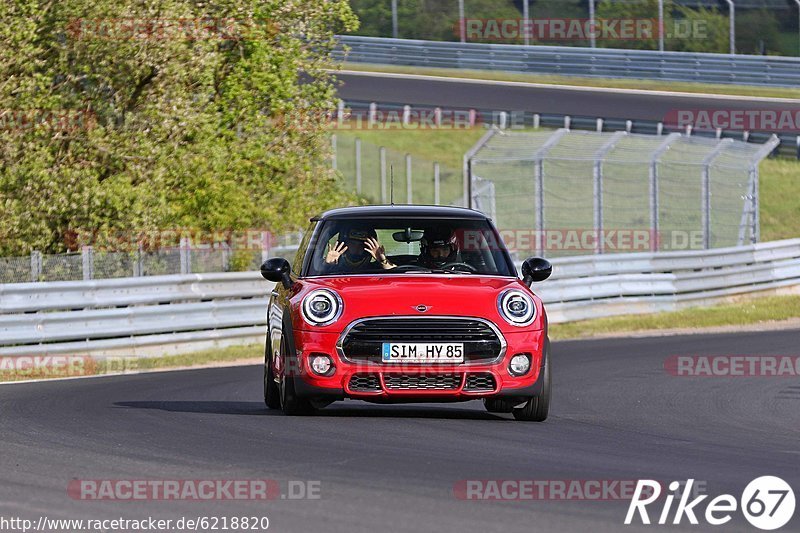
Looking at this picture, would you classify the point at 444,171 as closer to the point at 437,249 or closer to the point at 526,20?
the point at 526,20

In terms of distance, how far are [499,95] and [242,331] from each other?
102 feet

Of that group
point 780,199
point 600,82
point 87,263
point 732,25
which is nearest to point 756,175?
point 780,199

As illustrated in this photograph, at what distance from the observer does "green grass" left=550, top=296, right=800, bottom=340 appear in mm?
23828

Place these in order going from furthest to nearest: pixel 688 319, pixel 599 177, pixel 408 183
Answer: pixel 408 183, pixel 599 177, pixel 688 319

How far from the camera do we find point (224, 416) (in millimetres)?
11023

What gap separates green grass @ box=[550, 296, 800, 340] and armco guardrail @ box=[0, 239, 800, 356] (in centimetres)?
37

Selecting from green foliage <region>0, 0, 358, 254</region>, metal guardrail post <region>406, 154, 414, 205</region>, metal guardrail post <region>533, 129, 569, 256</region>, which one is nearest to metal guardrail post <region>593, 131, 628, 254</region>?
metal guardrail post <region>533, 129, 569, 256</region>

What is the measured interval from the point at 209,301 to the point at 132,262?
4.37 feet

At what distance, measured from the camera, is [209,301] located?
69.9 feet

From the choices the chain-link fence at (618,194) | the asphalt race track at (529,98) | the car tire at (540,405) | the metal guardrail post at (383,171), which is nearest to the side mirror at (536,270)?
the car tire at (540,405)

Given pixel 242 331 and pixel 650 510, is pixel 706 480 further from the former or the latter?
pixel 242 331

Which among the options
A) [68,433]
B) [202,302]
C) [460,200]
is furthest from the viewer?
[460,200]

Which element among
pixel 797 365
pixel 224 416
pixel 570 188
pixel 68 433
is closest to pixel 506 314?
pixel 224 416

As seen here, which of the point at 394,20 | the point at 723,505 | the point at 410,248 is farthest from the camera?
the point at 394,20
